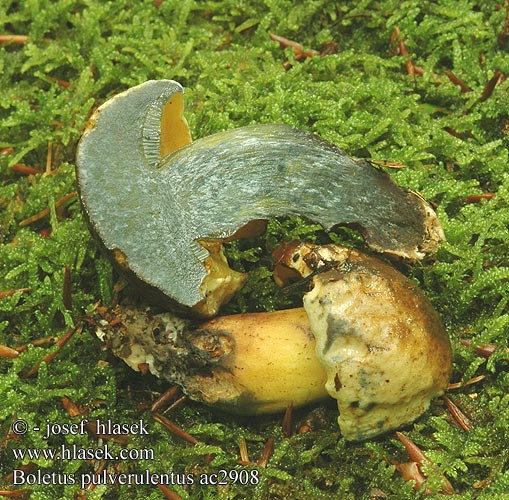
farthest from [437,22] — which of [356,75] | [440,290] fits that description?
[440,290]

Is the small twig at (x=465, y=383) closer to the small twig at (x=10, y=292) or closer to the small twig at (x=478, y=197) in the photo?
the small twig at (x=478, y=197)

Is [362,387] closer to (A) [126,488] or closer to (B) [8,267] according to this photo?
(A) [126,488]

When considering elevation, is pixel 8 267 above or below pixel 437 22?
below

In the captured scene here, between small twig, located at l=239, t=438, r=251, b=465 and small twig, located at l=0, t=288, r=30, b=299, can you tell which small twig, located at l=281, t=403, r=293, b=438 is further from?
small twig, located at l=0, t=288, r=30, b=299

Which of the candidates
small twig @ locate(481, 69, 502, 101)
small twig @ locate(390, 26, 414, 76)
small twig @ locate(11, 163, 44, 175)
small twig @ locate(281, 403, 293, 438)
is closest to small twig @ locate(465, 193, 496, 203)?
small twig @ locate(481, 69, 502, 101)

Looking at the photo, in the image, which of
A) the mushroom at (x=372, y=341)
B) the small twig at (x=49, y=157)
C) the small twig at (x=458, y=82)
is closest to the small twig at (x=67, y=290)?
the small twig at (x=49, y=157)

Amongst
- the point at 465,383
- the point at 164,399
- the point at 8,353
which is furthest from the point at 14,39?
the point at 465,383
